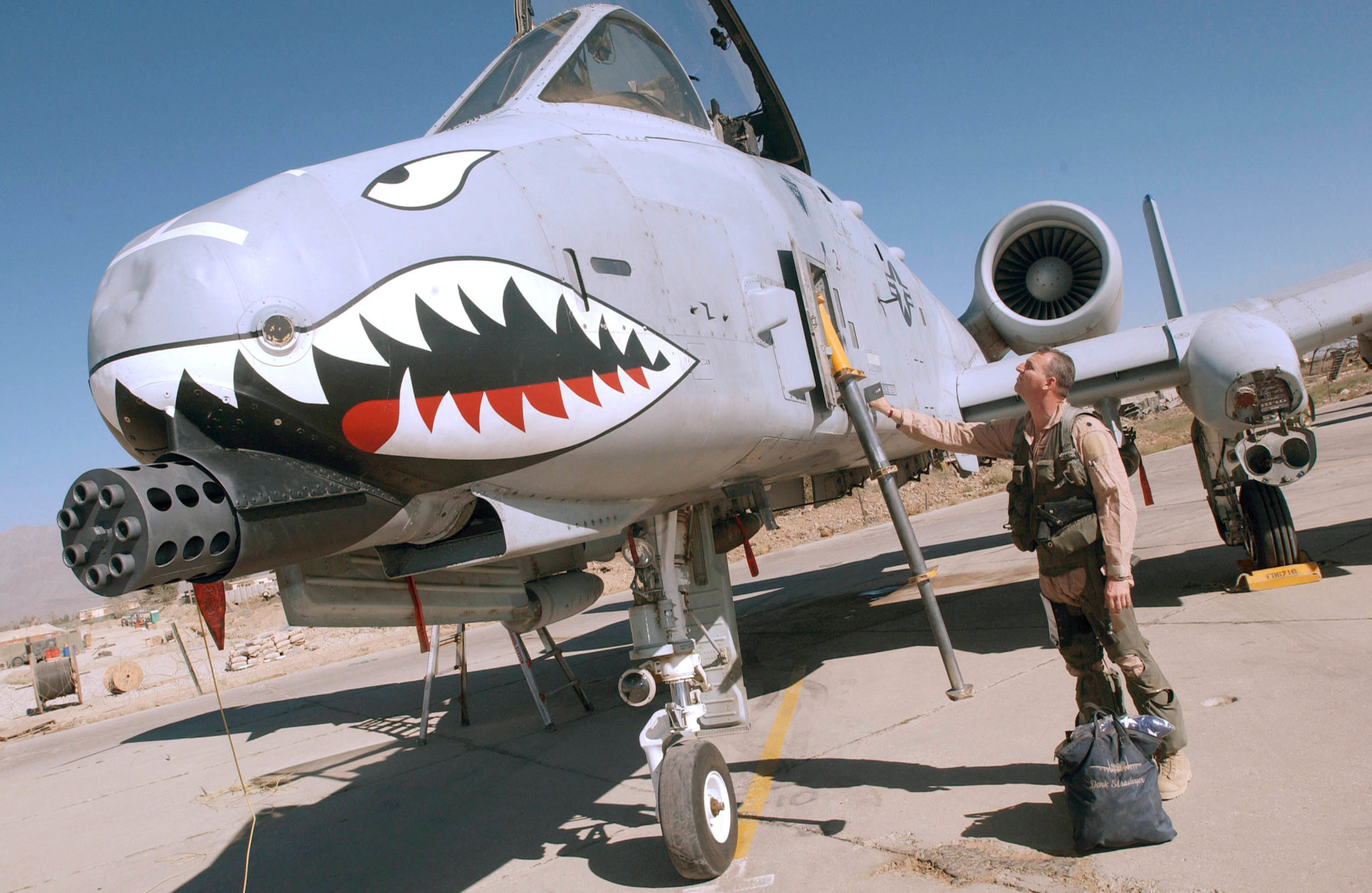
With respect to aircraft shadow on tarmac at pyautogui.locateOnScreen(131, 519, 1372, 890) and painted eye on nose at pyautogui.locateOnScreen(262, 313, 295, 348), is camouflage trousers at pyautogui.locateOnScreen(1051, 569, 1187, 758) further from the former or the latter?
painted eye on nose at pyautogui.locateOnScreen(262, 313, 295, 348)

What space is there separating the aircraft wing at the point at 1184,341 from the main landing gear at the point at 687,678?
2.88m

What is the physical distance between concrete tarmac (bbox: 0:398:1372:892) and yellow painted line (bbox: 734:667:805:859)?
3cm

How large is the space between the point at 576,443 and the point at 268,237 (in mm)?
1010

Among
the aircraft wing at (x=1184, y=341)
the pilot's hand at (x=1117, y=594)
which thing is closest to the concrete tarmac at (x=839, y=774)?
the pilot's hand at (x=1117, y=594)

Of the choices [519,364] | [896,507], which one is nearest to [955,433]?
[896,507]

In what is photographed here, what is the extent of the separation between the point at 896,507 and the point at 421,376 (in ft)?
6.25

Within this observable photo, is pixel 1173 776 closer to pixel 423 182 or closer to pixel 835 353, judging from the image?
pixel 835 353

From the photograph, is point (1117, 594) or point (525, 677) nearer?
point (1117, 594)

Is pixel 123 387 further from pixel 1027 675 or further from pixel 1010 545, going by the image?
pixel 1010 545

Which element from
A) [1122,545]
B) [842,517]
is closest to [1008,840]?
[1122,545]

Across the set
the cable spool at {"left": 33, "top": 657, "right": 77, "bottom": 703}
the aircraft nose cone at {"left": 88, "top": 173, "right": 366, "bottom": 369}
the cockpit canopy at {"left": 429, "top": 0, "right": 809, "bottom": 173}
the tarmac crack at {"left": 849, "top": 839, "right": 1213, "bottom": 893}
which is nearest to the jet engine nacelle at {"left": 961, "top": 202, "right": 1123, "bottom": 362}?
the cockpit canopy at {"left": 429, "top": 0, "right": 809, "bottom": 173}

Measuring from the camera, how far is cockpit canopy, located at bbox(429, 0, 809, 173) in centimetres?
347

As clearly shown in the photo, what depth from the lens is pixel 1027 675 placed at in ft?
16.3

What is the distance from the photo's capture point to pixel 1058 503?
122 inches
